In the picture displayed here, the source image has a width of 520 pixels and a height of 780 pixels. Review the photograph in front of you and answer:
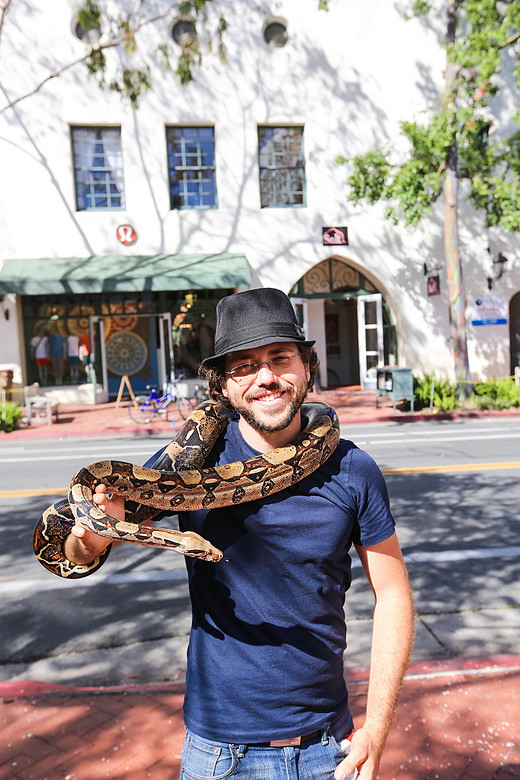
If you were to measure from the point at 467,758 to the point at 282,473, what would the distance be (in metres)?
2.38

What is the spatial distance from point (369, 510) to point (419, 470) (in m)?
8.51

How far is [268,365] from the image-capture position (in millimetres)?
2309

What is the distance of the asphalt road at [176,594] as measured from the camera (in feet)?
15.8

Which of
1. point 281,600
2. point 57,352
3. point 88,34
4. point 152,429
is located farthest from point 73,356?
point 281,600

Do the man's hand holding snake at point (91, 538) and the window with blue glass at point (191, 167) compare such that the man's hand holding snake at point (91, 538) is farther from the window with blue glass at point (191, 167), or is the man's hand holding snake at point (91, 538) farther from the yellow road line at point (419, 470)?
the window with blue glass at point (191, 167)

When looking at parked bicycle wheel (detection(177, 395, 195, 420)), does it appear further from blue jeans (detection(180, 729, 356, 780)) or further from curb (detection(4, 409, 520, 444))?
blue jeans (detection(180, 729, 356, 780))

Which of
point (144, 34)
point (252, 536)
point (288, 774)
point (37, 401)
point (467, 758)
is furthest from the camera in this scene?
point (144, 34)

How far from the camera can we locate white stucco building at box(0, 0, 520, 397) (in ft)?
65.3

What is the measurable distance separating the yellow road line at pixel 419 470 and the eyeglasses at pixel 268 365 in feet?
25.2

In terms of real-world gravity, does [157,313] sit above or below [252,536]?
above

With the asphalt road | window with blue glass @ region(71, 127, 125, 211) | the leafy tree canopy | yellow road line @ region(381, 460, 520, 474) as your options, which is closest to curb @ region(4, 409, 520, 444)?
the leafy tree canopy

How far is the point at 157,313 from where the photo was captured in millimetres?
21703

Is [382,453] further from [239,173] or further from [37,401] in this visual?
[239,173]

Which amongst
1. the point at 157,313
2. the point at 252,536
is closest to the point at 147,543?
the point at 252,536
